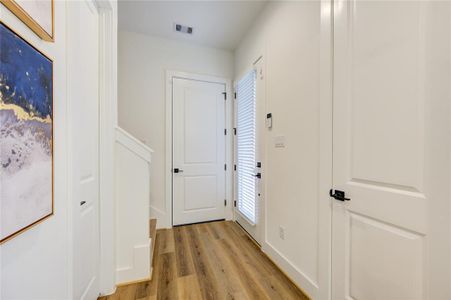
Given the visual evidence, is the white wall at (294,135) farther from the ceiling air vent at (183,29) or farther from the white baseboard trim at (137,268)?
the white baseboard trim at (137,268)

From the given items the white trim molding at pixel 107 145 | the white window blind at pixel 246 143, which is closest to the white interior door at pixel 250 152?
the white window blind at pixel 246 143

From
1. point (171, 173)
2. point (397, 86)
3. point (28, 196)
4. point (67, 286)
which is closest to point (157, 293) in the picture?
point (67, 286)

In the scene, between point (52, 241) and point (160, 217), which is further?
point (160, 217)

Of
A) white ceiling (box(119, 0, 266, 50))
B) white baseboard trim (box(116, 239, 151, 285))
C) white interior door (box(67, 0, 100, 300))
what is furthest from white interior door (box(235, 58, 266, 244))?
white interior door (box(67, 0, 100, 300))

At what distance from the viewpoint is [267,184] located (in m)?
2.16

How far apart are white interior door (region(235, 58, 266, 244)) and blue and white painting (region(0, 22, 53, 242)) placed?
1.86m

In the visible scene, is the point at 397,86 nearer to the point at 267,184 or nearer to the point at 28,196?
the point at 267,184

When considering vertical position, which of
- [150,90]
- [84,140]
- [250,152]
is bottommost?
[250,152]

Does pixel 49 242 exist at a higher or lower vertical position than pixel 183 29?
lower

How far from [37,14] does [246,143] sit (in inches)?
90.8

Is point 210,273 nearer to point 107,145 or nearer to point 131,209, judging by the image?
point 131,209

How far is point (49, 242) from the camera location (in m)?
0.85

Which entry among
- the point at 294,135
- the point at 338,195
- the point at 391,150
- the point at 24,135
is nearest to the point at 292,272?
the point at 338,195

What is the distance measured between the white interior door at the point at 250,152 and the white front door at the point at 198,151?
0.97 ft
